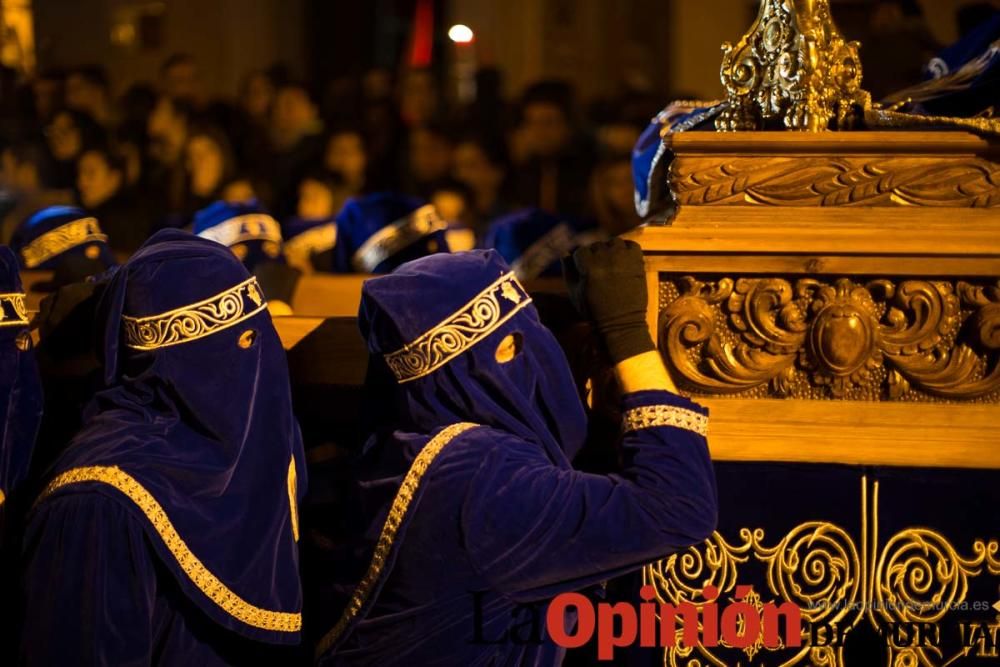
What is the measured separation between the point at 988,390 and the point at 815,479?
304 millimetres

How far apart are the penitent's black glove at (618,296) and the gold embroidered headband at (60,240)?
2.46 meters

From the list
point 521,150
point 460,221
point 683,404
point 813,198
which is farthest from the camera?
point 521,150

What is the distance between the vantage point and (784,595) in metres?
2.20

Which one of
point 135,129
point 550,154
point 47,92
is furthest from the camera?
point 47,92

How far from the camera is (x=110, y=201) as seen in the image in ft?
22.2

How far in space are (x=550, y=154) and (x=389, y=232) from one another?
7.38ft

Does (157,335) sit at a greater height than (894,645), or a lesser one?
greater

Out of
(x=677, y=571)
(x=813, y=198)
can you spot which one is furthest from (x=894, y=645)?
(x=813, y=198)

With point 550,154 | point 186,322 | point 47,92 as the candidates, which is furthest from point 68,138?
point 186,322

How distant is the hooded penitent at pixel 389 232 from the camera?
5.08m

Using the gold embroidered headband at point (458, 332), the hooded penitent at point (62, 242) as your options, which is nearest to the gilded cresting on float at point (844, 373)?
the gold embroidered headband at point (458, 332)

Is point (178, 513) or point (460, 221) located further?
point (460, 221)

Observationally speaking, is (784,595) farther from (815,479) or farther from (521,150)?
(521,150)

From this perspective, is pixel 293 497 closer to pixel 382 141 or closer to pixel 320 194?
pixel 320 194
